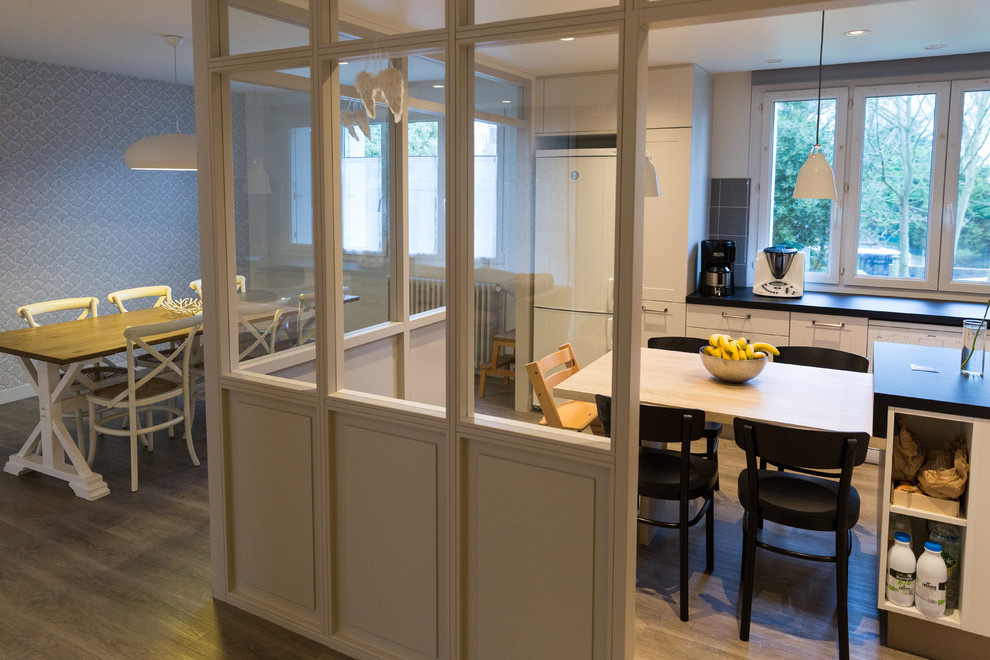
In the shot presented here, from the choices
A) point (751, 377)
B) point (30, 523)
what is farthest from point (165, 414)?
point (751, 377)

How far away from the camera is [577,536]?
213 centimetres

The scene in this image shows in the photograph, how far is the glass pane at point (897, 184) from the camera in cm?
496

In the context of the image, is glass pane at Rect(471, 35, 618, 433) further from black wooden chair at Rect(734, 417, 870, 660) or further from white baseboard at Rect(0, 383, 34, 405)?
white baseboard at Rect(0, 383, 34, 405)

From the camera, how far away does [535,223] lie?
7.47 feet

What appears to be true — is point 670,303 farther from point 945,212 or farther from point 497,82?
point 497,82

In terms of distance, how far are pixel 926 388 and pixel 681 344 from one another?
1.53m

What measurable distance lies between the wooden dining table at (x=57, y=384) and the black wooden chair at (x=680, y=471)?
2816 millimetres

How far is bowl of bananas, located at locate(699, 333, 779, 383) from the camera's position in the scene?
3.24 m

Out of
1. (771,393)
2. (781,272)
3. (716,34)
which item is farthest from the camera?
(781,272)

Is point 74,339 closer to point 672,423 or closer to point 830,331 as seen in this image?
point 672,423

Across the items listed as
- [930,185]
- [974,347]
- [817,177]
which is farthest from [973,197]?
[974,347]

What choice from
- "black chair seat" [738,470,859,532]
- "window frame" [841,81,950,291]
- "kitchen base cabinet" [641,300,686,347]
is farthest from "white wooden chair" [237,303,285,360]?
"window frame" [841,81,950,291]

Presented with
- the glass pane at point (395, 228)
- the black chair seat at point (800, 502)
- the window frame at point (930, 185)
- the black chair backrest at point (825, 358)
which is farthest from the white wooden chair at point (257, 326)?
the window frame at point (930, 185)

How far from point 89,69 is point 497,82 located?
5.03 meters
